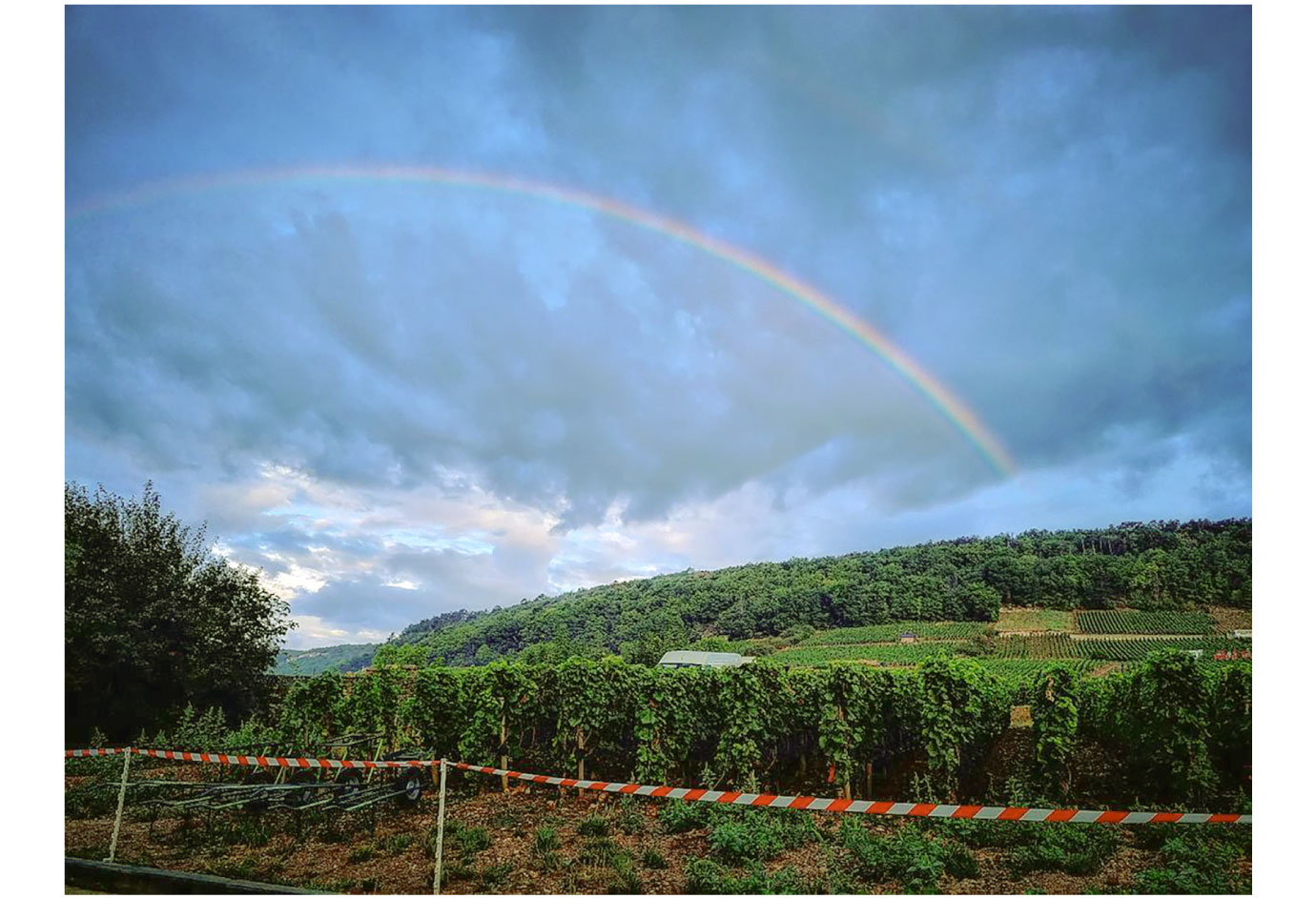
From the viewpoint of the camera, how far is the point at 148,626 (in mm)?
16875

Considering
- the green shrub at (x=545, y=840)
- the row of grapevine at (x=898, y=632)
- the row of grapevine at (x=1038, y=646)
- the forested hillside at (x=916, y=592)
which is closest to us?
the green shrub at (x=545, y=840)

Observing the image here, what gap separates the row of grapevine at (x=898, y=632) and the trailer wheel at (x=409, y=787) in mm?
79497

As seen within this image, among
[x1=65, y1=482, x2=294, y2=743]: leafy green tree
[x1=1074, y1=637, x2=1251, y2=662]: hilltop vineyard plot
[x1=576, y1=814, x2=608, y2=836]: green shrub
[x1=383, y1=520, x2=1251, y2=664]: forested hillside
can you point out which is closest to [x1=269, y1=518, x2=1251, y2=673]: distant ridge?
[x1=383, y1=520, x2=1251, y2=664]: forested hillside

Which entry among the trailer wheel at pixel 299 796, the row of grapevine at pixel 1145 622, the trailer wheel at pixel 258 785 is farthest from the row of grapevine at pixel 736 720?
the row of grapevine at pixel 1145 622

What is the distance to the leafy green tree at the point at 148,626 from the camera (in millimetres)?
15773

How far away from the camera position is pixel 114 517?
1823cm

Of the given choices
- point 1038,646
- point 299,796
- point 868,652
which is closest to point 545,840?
point 299,796

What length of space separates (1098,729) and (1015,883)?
4.97m

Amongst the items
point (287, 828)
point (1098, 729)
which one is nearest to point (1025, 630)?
point (1098, 729)

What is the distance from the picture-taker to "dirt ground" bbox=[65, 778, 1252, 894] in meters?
6.34

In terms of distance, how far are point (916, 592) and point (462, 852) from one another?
94.9 m

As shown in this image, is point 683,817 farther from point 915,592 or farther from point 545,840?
point 915,592

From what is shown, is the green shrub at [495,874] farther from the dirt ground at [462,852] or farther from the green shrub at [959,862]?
the green shrub at [959,862]

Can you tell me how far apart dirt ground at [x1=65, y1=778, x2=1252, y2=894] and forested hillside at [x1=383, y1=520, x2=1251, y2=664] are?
73.1m
